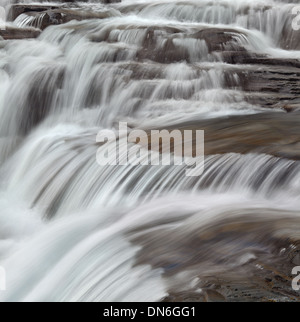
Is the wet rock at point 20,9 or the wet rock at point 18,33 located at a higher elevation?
the wet rock at point 20,9

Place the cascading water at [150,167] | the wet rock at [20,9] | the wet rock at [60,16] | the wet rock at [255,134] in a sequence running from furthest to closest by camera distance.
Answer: the wet rock at [20,9] → the wet rock at [60,16] → the wet rock at [255,134] → the cascading water at [150,167]

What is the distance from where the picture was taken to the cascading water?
3.18 m

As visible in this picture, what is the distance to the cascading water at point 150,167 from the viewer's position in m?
3.18

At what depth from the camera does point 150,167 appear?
464 centimetres

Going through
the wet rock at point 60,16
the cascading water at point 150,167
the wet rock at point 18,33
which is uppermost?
the wet rock at point 60,16

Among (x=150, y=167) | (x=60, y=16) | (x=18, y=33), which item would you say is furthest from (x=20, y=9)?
(x=150, y=167)

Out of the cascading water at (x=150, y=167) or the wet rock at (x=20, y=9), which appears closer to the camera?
the cascading water at (x=150, y=167)

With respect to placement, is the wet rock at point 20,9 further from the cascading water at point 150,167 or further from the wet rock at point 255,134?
the wet rock at point 255,134

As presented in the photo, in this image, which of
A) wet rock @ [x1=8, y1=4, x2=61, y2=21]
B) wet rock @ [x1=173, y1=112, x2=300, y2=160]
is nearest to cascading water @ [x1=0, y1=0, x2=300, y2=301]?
wet rock @ [x1=173, y1=112, x2=300, y2=160]

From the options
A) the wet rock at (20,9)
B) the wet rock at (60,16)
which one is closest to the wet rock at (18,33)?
the wet rock at (60,16)

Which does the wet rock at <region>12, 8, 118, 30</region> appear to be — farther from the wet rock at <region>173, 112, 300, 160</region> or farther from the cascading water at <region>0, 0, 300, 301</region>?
the wet rock at <region>173, 112, 300, 160</region>

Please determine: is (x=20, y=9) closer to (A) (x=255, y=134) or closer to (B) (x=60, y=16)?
(B) (x=60, y=16)

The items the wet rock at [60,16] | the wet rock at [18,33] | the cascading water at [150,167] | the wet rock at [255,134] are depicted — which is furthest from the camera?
the wet rock at [60,16]
